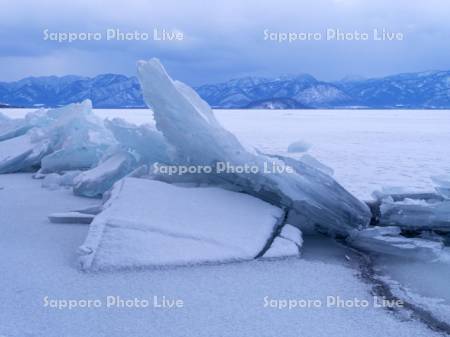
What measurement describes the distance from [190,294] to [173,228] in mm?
784

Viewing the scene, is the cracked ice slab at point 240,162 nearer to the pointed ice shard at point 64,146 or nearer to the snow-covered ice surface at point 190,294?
the snow-covered ice surface at point 190,294

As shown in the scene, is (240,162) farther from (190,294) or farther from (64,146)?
(64,146)

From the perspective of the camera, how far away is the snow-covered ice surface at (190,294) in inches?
99.3

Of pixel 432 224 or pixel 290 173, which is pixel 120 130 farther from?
pixel 432 224

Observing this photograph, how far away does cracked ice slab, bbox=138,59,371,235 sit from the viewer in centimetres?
427

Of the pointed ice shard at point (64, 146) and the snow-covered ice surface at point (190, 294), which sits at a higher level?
the pointed ice shard at point (64, 146)

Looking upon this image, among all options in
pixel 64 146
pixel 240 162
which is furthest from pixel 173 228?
pixel 64 146

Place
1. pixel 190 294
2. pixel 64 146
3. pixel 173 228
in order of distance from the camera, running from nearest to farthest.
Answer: pixel 190 294 < pixel 173 228 < pixel 64 146

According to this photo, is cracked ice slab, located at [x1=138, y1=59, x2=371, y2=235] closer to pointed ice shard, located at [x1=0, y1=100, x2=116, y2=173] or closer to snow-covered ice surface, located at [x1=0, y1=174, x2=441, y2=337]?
snow-covered ice surface, located at [x1=0, y1=174, x2=441, y2=337]

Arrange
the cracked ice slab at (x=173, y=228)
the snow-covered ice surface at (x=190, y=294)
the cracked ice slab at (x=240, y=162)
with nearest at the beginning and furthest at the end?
the snow-covered ice surface at (x=190, y=294) → the cracked ice slab at (x=173, y=228) → the cracked ice slab at (x=240, y=162)

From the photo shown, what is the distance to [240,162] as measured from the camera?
4.39m

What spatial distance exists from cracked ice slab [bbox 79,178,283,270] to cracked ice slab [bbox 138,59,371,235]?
7.2 inches

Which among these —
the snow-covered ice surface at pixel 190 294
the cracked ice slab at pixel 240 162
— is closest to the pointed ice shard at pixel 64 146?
the cracked ice slab at pixel 240 162

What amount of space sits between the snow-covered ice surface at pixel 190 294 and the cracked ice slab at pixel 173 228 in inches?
4.3
